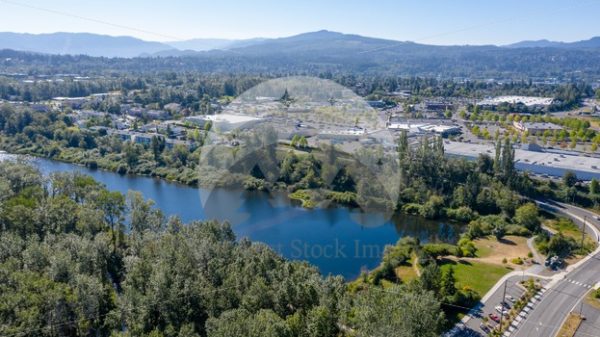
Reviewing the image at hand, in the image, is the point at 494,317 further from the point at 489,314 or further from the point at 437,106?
the point at 437,106

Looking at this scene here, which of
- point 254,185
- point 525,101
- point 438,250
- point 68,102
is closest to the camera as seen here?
point 438,250

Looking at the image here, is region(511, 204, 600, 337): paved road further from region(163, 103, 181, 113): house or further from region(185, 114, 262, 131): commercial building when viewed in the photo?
region(163, 103, 181, 113): house

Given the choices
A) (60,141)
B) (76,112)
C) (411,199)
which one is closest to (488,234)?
(411,199)

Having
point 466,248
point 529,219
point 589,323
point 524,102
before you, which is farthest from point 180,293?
point 524,102

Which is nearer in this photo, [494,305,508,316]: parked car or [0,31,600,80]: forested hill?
[494,305,508,316]: parked car

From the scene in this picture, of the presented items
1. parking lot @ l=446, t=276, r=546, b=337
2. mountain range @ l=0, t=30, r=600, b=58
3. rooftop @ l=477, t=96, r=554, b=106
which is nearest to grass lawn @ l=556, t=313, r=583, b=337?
parking lot @ l=446, t=276, r=546, b=337

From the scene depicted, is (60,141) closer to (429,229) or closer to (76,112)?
(76,112)
